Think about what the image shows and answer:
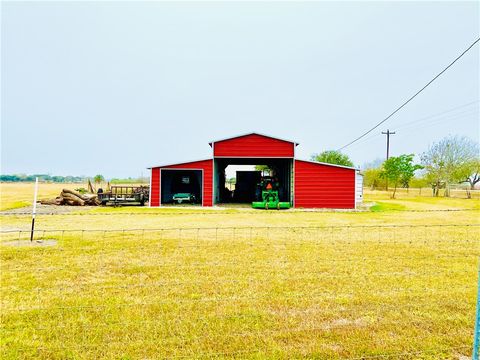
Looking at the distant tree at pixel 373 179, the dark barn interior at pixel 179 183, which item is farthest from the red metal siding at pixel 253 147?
the distant tree at pixel 373 179

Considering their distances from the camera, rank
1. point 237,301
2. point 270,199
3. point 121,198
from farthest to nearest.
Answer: point 121,198
point 270,199
point 237,301

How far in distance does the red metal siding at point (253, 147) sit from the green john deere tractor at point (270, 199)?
2.05m

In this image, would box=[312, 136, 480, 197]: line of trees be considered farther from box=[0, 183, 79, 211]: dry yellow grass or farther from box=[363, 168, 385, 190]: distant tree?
box=[0, 183, 79, 211]: dry yellow grass

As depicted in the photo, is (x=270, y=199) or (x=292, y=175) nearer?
(x=270, y=199)

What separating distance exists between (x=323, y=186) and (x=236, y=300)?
18.1 metres

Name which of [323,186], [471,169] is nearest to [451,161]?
[471,169]

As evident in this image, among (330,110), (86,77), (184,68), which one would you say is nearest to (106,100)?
(86,77)

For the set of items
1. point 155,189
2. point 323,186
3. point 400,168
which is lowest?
point 155,189

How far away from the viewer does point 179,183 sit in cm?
2755

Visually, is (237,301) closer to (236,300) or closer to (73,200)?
(236,300)

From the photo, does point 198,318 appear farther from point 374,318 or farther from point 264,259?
point 264,259

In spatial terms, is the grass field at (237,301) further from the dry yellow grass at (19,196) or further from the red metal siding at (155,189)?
the dry yellow grass at (19,196)

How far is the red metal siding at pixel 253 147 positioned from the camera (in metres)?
21.8

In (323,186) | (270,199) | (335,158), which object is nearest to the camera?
(270,199)
